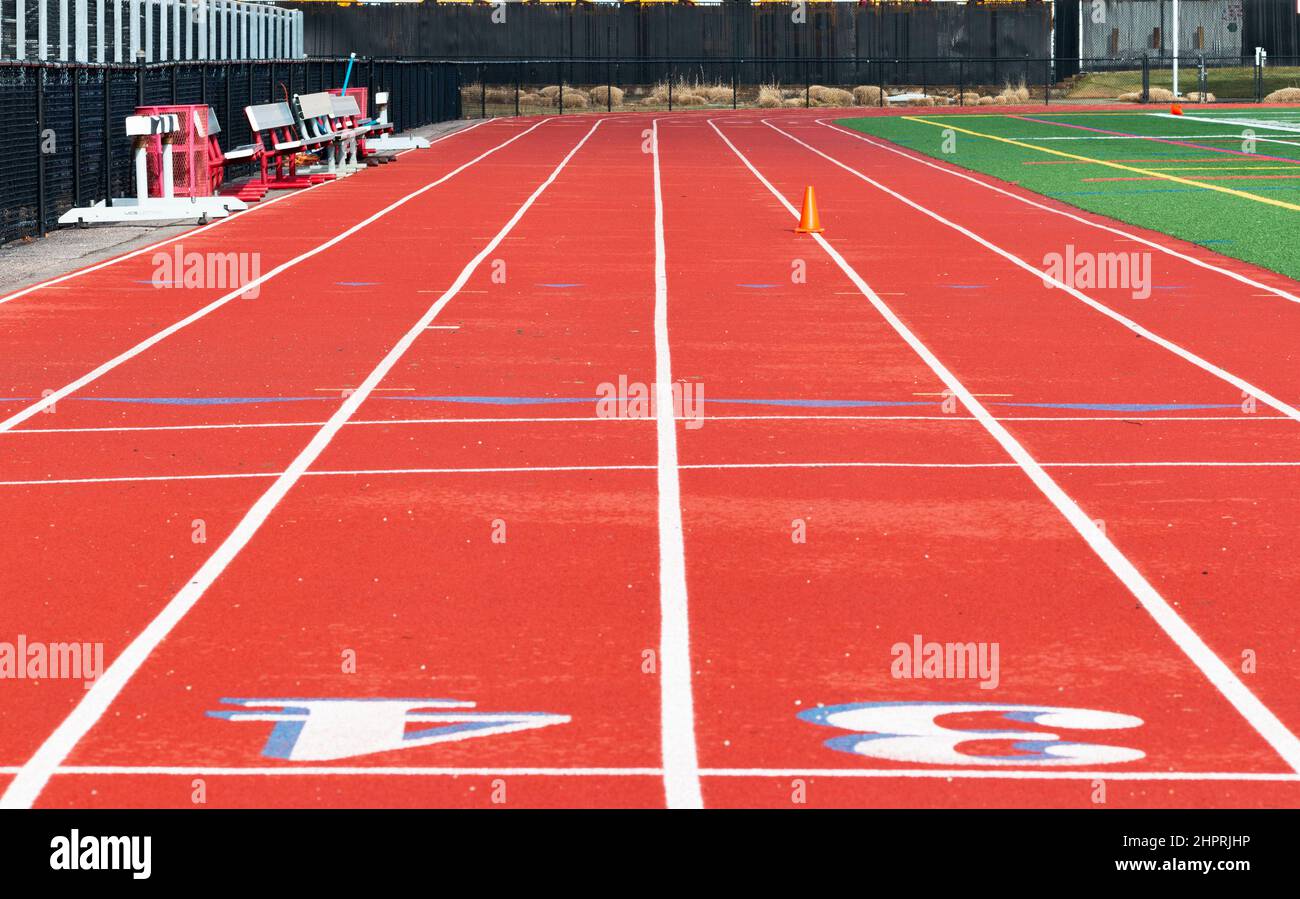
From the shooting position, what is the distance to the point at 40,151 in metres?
23.6

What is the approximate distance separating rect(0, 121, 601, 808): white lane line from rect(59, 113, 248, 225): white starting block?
12.0 m

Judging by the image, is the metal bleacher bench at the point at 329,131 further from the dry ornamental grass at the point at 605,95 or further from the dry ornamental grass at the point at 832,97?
the dry ornamental grass at the point at 832,97

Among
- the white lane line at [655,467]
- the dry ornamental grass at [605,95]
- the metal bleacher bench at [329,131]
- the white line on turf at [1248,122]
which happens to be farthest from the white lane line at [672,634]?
the dry ornamental grass at [605,95]

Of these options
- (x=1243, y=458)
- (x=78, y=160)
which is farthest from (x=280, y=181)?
(x=1243, y=458)

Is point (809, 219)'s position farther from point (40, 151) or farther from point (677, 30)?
point (677, 30)

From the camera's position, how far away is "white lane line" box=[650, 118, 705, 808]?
6.10 meters

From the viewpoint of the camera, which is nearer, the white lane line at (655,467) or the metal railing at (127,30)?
the white lane line at (655,467)

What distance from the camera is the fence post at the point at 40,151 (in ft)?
76.6

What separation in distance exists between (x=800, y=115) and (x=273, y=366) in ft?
192

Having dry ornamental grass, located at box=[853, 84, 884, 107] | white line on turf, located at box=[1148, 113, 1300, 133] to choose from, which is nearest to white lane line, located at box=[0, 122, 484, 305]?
white line on turf, located at box=[1148, 113, 1300, 133]

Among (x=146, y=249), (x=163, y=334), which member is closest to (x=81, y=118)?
(x=146, y=249)

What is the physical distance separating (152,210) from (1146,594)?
19.8 metres

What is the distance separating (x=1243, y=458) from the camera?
11.1 m

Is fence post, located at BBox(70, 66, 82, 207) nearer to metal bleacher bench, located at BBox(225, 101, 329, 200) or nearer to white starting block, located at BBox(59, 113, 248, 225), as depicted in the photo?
white starting block, located at BBox(59, 113, 248, 225)
